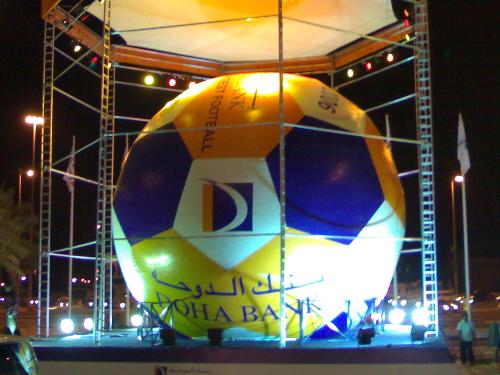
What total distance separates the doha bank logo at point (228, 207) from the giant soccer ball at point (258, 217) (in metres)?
0.01

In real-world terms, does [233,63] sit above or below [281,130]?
above

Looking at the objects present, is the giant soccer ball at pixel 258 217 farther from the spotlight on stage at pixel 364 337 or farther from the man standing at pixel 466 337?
the man standing at pixel 466 337

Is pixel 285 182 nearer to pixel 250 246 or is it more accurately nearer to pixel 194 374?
pixel 250 246

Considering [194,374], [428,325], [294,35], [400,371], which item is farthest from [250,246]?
[294,35]

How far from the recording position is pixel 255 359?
26.8 feet

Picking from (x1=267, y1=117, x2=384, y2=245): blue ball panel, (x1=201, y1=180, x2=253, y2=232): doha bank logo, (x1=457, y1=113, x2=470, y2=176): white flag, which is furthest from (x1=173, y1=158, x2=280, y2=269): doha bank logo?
(x1=457, y1=113, x2=470, y2=176): white flag

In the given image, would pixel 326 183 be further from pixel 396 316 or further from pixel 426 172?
pixel 396 316

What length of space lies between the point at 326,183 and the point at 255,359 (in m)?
2.41

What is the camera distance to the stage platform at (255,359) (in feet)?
26.2

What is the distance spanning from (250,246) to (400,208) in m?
2.56

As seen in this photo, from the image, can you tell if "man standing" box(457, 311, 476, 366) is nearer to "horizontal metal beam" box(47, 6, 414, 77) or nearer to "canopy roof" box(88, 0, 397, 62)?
"horizontal metal beam" box(47, 6, 414, 77)

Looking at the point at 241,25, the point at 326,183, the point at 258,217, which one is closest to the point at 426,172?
the point at 326,183

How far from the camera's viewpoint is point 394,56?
49.7 feet

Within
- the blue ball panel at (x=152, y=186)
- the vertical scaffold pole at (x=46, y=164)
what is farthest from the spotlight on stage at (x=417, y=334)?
the vertical scaffold pole at (x=46, y=164)
